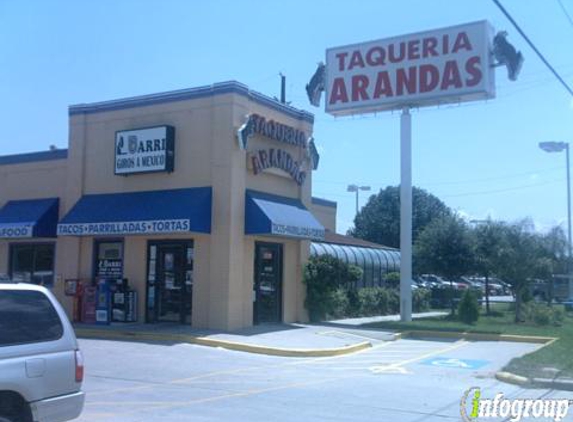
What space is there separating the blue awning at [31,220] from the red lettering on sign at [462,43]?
576 inches

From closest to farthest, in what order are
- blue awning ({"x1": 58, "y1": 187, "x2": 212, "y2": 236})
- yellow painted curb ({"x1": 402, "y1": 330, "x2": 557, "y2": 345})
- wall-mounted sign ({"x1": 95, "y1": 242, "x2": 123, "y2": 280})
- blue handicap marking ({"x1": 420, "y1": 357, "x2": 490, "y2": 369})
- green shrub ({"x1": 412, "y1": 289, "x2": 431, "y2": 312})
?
blue handicap marking ({"x1": 420, "y1": 357, "x2": 490, "y2": 369}), blue awning ({"x1": 58, "y1": 187, "x2": 212, "y2": 236}), yellow painted curb ({"x1": 402, "y1": 330, "x2": 557, "y2": 345}), wall-mounted sign ({"x1": 95, "y1": 242, "x2": 123, "y2": 280}), green shrub ({"x1": 412, "y1": 289, "x2": 431, "y2": 312})

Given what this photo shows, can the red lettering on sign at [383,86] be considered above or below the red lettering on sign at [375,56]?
A: below

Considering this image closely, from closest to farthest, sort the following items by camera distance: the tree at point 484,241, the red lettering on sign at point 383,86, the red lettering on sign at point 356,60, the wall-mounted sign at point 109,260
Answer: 1. the wall-mounted sign at point 109,260
2. the red lettering on sign at point 383,86
3. the red lettering on sign at point 356,60
4. the tree at point 484,241

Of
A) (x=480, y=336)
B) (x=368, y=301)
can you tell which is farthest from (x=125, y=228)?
(x=368, y=301)

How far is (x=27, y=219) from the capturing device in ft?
80.4

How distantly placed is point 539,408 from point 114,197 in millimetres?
15629

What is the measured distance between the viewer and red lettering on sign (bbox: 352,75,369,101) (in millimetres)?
26062

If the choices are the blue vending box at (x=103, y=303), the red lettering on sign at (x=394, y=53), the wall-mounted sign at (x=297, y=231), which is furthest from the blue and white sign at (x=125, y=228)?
the red lettering on sign at (x=394, y=53)

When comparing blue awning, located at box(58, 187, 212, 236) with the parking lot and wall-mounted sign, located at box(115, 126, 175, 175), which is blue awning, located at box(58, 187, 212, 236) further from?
the parking lot

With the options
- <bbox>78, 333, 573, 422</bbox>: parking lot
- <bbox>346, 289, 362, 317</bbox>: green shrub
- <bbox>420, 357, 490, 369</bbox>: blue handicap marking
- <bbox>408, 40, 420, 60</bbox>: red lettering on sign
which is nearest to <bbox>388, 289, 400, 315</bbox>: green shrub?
<bbox>346, 289, 362, 317</bbox>: green shrub

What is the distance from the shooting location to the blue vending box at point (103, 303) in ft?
71.3

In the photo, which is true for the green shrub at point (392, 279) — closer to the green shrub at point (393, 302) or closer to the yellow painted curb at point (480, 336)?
the green shrub at point (393, 302)

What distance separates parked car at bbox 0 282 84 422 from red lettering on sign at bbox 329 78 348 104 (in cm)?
2042

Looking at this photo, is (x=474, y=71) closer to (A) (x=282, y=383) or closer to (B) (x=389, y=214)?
(A) (x=282, y=383)
